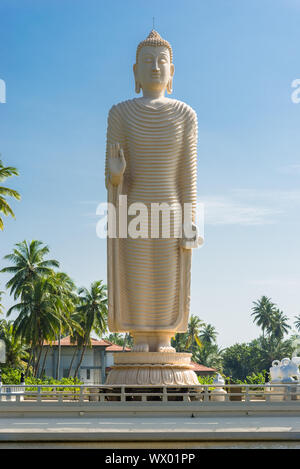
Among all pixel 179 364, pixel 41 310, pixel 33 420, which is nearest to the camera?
pixel 33 420

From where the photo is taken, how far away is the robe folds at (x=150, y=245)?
1527 cm

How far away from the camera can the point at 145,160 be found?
50.6 feet

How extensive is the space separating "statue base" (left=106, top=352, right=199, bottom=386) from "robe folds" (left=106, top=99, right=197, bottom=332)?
3.01 feet

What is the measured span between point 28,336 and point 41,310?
5.80 feet

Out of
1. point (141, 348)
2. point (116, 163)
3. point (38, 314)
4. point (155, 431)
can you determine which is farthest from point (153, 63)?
point (38, 314)

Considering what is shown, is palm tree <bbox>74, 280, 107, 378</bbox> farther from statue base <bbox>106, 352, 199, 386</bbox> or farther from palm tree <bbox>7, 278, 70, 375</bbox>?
statue base <bbox>106, 352, 199, 386</bbox>

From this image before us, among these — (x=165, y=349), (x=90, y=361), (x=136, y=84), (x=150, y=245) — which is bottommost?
(x=90, y=361)

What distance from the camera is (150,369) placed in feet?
46.9

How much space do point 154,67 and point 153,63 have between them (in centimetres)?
17

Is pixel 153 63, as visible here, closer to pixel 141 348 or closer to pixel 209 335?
pixel 141 348

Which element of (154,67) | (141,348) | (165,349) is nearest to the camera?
(141,348)
